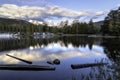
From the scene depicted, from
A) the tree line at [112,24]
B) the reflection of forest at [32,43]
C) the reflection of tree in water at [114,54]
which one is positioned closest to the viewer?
the reflection of tree in water at [114,54]

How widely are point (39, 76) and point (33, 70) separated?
3.86m

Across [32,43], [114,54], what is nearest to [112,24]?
[32,43]

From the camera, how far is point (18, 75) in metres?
29.8

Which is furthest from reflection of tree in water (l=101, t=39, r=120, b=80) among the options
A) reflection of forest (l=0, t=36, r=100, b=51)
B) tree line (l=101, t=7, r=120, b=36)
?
tree line (l=101, t=7, r=120, b=36)

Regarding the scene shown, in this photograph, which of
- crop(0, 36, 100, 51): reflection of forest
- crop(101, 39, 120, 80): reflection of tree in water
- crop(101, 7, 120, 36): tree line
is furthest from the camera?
crop(101, 7, 120, 36): tree line

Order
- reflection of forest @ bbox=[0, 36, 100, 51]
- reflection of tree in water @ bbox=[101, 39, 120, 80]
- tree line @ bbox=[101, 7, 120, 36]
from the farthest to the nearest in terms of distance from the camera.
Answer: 1. tree line @ bbox=[101, 7, 120, 36]
2. reflection of forest @ bbox=[0, 36, 100, 51]
3. reflection of tree in water @ bbox=[101, 39, 120, 80]

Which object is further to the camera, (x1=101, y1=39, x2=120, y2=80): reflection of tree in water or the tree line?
the tree line

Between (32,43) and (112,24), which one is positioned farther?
(112,24)

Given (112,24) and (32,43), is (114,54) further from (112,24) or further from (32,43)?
(112,24)

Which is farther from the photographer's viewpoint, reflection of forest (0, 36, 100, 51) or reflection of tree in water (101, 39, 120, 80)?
reflection of forest (0, 36, 100, 51)

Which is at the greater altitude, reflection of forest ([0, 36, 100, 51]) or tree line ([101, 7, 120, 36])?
tree line ([101, 7, 120, 36])

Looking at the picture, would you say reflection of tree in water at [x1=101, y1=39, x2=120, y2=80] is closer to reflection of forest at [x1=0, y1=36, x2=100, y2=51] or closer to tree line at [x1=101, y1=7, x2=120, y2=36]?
reflection of forest at [x1=0, y1=36, x2=100, y2=51]

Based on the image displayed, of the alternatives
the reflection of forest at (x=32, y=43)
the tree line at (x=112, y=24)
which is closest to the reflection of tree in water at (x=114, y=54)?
the reflection of forest at (x=32, y=43)

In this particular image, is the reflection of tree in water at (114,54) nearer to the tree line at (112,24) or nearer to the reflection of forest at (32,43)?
the reflection of forest at (32,43)
